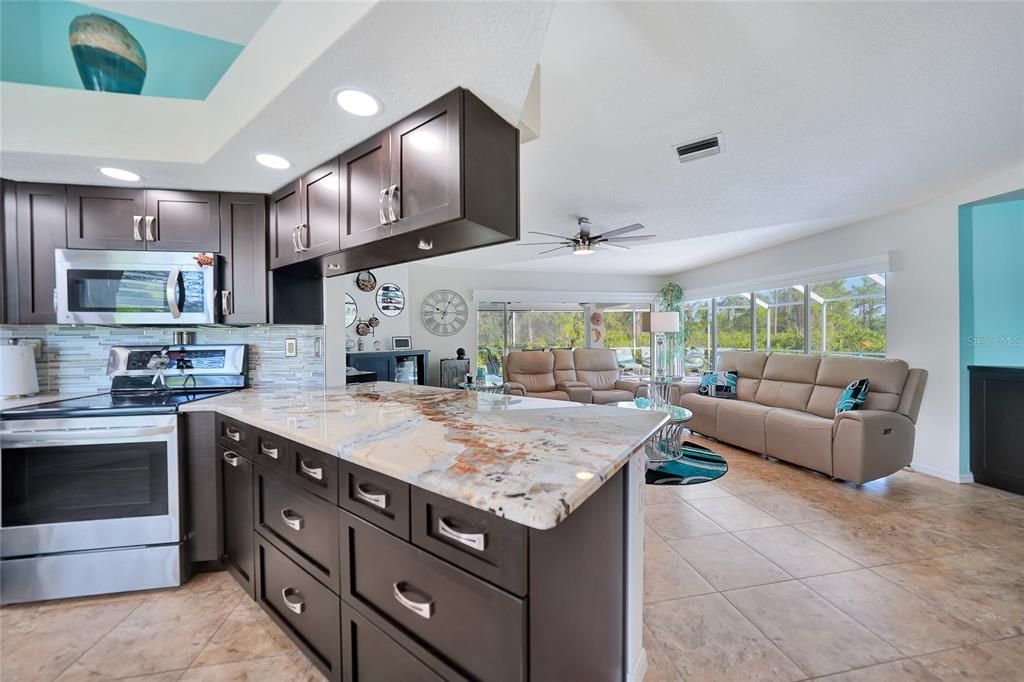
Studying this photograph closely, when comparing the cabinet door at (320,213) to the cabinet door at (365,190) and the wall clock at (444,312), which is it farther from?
the wall clock at (444,312)

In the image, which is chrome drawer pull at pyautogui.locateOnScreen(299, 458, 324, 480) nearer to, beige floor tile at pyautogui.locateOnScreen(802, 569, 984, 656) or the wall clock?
beige floor tile at pyautogui.locateOnScreen(802, 569, 984, 656)

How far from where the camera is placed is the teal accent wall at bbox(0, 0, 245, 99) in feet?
5.30

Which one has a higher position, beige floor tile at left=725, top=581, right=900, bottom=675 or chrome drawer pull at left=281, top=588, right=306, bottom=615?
chrome drawer pull at left=281, top=588, right=306, bottom=615

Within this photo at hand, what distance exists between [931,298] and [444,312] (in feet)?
18.8

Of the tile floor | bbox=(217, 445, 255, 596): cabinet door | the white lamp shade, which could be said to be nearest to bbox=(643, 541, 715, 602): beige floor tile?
the tile floor

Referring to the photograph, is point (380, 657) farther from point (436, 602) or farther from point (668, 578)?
point (668, 578)

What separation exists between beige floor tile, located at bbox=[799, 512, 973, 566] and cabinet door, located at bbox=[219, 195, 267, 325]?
11.7 feet

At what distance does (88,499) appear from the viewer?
68.5 inches

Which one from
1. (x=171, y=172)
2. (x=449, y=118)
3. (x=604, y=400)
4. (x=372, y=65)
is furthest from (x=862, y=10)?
(x=604, y=400)

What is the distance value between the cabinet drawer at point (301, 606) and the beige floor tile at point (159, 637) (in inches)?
10.1

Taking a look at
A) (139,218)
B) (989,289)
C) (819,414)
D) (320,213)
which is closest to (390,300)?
(139,218)

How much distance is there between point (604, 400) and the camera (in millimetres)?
5988

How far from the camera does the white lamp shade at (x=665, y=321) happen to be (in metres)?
5.96

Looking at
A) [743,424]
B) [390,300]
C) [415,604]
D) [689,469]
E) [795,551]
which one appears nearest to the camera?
[415,604]
